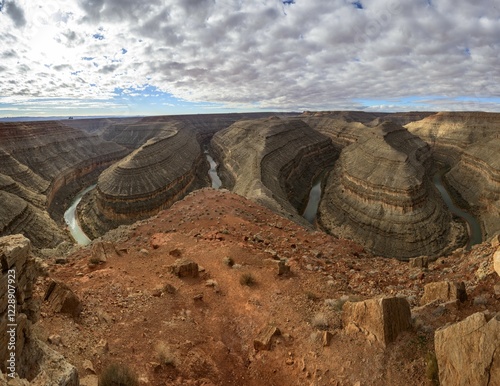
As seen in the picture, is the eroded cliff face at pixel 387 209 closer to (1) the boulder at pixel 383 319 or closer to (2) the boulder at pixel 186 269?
(2) the boulder at pixel 186 269

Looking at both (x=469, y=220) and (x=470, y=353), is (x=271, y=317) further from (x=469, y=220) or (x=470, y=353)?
(x=469, y=220)

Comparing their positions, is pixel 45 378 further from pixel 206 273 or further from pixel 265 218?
pixel 265 218

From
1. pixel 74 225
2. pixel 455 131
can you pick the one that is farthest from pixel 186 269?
pixel 455 131

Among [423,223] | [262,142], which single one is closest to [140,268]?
[423,223]

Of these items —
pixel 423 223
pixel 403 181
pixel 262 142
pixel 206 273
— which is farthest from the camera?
pixel 262 142

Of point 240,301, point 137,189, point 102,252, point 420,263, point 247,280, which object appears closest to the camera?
point 240,301

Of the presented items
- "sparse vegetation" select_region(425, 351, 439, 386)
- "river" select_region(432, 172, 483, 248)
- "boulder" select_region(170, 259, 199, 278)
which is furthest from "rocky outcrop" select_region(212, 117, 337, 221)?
"sparse vegetation" select_region(425, 351, 439, 386)

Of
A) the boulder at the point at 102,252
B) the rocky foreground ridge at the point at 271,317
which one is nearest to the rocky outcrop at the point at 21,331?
the rocky foreground ridge at the point at 271,317
